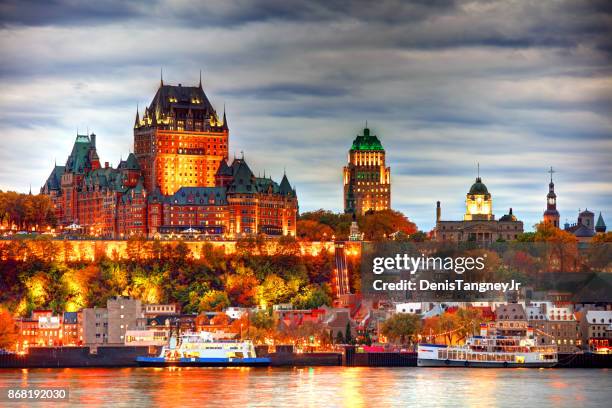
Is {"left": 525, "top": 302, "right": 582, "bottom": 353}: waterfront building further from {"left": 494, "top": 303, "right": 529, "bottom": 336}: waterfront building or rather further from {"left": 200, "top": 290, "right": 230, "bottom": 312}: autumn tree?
{"left": 200, "top": 290, "right": 230, "bottom": 312}: autumn tree

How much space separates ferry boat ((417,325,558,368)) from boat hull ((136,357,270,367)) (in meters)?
12.2

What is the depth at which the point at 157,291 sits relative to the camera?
19038cm

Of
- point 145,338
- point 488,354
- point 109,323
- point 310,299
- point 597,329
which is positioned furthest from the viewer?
point 310,299

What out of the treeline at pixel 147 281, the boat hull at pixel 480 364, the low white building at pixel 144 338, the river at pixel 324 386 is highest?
the treeline at pixel 147 281

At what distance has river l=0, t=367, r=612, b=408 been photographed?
12200 centimetres

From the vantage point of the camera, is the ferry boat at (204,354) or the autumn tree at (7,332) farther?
the autumn tree at (7,332)

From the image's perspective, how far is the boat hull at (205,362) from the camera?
153m

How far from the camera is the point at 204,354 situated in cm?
15375

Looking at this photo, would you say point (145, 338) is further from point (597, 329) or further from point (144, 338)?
point (597, 329)

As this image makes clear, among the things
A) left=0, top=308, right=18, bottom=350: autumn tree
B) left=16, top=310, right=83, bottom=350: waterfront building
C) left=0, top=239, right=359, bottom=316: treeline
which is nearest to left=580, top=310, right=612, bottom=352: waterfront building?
left=0, top=239, right=359, bottom=316: treeline

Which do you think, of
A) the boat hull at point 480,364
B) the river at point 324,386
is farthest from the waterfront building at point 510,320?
the river at point 324,386

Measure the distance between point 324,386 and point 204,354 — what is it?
2289 cm

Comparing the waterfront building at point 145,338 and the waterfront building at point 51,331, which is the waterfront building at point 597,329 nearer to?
the waterfront building at point 145,338

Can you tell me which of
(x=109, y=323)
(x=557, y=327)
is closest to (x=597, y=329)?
(x=557, y=327)
